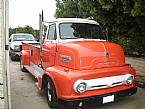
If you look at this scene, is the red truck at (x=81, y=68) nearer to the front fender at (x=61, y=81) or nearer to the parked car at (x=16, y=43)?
the front fender at (x=61, y=81)

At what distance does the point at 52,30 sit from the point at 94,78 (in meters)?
2.25

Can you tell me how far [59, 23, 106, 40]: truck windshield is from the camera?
7.62 meters

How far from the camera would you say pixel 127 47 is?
17141mm

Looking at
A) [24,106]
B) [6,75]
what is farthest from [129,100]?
[6,75]

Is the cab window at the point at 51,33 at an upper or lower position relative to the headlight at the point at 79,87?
upper

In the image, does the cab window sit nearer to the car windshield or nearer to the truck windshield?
the truck windshield

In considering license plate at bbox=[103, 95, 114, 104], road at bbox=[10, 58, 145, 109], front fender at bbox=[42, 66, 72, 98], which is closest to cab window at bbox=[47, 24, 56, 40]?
front fender at bbox=[42, 66, 72, 98]

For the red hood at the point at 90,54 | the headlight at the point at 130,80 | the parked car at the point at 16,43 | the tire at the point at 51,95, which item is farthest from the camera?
the parked car at the point at 16,43

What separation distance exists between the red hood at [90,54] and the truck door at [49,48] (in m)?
0.39

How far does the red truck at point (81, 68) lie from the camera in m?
6.28

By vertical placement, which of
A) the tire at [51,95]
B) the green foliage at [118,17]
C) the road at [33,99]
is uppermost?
the green foliage at [118,17]

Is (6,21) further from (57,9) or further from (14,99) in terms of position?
(57,9)

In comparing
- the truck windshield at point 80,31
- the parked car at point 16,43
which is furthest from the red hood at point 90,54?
the parked car at point 16,43

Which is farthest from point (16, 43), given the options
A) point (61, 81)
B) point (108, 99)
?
point (108, 99)
